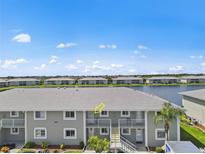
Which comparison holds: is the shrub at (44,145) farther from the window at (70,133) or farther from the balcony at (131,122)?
the balcony at (131,122)

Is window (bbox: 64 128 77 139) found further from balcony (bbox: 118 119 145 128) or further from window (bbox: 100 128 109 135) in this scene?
balcony (bbox: 118 119 145 128)

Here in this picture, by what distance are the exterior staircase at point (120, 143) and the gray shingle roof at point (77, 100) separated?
194cm

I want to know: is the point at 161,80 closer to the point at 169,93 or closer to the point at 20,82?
the point at 169,93

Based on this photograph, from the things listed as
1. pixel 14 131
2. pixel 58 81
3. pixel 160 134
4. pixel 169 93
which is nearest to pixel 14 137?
pixel 14 131

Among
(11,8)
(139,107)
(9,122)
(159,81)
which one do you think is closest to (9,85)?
(159,81)

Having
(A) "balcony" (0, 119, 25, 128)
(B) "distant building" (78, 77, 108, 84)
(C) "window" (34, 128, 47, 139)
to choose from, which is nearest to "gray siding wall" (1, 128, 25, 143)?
(A) "balcony" (0, 119, 25, 128)

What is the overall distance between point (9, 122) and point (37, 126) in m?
2.60

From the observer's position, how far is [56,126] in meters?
23.9

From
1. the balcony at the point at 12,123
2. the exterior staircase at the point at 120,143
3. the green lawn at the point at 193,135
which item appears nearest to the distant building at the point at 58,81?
the green lawn at the point at 193,135

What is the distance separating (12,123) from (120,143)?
951 cm

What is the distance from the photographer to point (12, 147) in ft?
75.4

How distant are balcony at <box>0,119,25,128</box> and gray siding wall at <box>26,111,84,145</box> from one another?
814mm

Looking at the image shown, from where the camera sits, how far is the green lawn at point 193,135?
23406mm

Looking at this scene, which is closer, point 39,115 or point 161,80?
point 39,115
